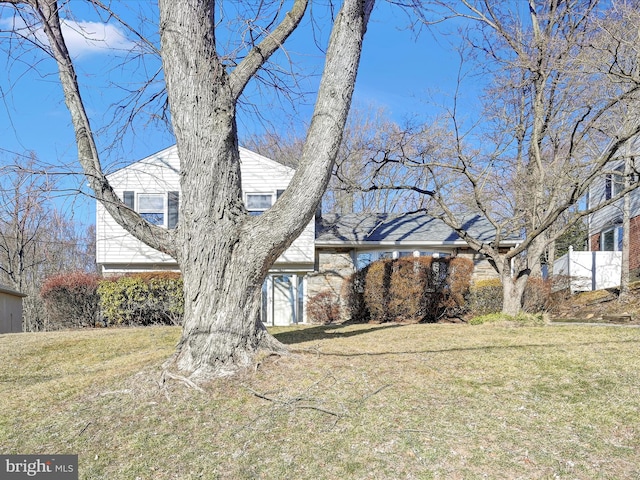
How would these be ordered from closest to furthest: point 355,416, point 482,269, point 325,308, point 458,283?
point 355,416 < point 458,283 < point 325,308 < point 482,269

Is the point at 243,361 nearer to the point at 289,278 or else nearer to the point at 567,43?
the point at 567,43

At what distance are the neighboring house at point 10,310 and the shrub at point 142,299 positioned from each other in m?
2.22

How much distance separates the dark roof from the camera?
52.5 ft

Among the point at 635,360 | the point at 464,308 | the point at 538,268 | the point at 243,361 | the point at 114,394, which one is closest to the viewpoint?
the point at 114,394

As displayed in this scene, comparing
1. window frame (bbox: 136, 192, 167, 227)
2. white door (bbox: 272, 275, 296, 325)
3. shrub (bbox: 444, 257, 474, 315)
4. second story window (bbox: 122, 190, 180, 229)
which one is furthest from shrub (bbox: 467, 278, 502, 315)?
window frame (bbox: 136, 192, 167, 227)

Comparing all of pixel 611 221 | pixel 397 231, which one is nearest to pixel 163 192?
pixel 397 231

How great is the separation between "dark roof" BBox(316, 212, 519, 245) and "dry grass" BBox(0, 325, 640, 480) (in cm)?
987

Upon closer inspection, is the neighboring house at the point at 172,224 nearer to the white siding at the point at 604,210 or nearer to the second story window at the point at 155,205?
the second story window at the point at 155,205

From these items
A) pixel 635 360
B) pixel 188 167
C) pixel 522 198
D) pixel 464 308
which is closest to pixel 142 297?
pixel 464 308

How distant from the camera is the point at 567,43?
380 inches

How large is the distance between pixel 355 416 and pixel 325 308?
35.7 feet

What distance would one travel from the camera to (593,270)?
59.2 ft

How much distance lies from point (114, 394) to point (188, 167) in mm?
2309

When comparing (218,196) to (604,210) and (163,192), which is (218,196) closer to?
(163,192)
